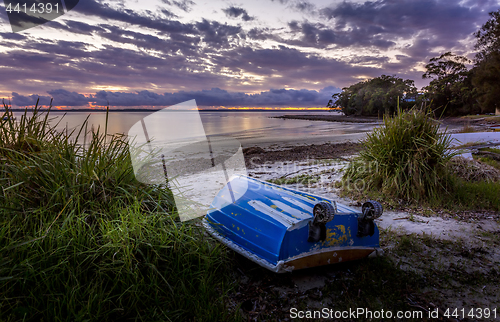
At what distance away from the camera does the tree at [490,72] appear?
129 ft

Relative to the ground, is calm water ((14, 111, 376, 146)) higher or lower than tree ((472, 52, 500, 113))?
lower

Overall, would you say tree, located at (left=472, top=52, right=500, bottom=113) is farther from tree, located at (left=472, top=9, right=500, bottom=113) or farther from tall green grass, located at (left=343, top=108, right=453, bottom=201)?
tall green grass, located at (left=343, top=108, right=453, bottom=201)

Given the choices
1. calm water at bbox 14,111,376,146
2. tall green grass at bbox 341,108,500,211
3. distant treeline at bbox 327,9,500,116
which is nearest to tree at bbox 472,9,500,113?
distant treeline at bbox 327,9,500,116

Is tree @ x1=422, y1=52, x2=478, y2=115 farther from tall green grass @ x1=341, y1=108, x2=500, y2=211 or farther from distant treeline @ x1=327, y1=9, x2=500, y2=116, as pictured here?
tall green grass @ x1=341, y1=108, x2=500, y2=211

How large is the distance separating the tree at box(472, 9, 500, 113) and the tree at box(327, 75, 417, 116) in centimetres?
1269

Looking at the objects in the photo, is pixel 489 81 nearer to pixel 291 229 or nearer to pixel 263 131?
pixel 263 131

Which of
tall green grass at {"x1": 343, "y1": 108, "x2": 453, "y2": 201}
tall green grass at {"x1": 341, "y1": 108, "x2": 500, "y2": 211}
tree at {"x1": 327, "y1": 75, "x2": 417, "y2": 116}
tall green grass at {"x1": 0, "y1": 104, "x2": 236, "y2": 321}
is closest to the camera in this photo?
tall green grass at {"x1": 0, "y1": 104, "x2": 236, "y2": 321}

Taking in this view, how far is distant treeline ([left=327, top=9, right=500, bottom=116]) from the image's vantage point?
132 feet

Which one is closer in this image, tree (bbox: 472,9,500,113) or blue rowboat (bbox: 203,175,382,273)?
blue rowboat (bbox: 203,175,382,273)

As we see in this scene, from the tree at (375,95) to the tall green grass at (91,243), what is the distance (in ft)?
190

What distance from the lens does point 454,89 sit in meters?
50.6

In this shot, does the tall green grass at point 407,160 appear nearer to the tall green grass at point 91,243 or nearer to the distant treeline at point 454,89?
the tall green grass at point 91,243

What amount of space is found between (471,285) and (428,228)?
157 centimetres

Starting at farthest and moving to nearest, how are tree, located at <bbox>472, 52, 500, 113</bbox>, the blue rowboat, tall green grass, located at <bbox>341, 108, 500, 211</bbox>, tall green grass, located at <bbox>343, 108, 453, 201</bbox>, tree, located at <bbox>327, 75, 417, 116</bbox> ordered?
tree, located at <bbox>327, 75, 417, 116</bbox>, tree, located at <bbox>472, 52, 500, 113</bbox>, tall green grass, located at <bbox>343, 108, 453, 201</bbox>, tall green grass, located at <bbox>341, 108, 500, 211</bbox>, the blue rowboat
